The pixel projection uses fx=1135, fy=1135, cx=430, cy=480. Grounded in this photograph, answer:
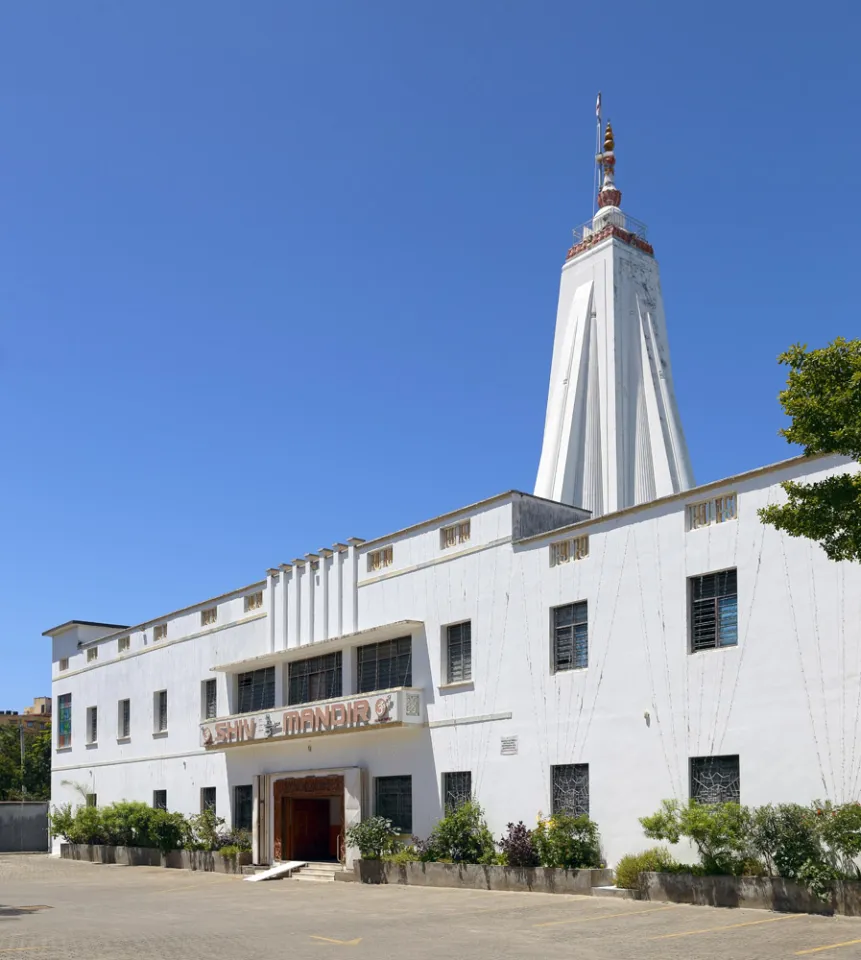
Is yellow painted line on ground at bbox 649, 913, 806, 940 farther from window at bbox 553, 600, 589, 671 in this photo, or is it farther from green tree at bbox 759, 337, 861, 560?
window at bbox 553, 600, 589, 671

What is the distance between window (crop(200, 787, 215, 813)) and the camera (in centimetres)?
3650

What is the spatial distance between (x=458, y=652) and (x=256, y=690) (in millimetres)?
→ 9852

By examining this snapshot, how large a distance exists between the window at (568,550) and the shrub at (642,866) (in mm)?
6558

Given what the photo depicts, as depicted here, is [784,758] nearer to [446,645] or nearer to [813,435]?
[813,435]

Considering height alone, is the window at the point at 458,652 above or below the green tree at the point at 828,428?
below

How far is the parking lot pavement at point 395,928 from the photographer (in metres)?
15.4

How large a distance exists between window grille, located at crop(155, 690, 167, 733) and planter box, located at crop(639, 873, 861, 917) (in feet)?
77.7

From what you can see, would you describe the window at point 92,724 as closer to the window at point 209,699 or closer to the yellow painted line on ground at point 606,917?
the window at point 209,699

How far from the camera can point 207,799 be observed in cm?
Result: 3688

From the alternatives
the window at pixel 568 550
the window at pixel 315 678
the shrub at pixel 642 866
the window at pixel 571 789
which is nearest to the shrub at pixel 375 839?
the window at pixel 315 678

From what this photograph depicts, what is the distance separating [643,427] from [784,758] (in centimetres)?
2620

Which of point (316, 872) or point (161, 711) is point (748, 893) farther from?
point (161, 711)

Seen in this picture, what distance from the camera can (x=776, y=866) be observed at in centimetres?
1931

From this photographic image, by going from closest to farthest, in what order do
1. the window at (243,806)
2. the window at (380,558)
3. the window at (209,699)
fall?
the window at (380,558) < the window at (243,806) < the window at (209,699)
